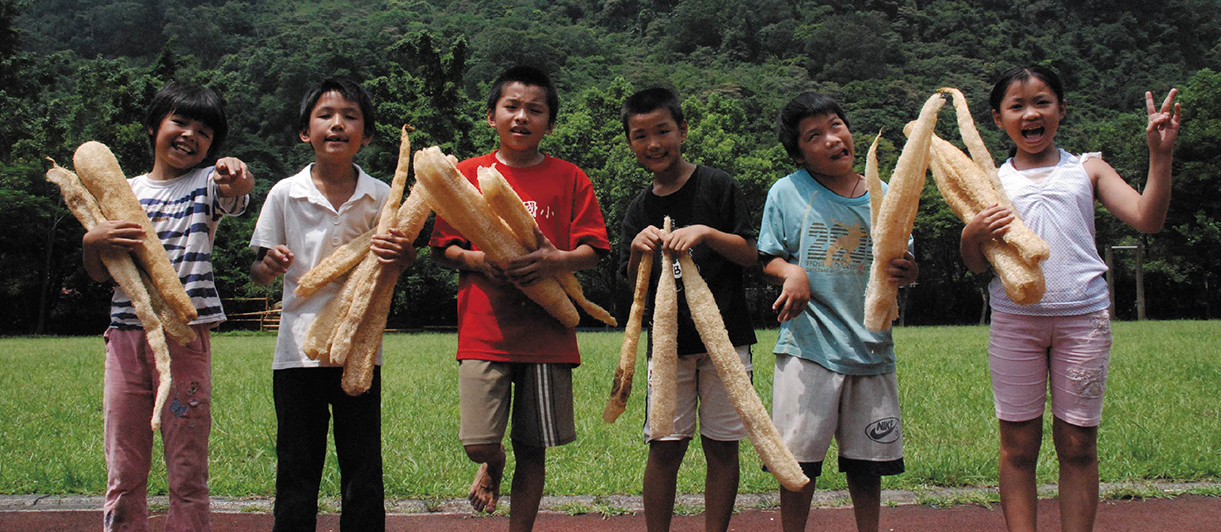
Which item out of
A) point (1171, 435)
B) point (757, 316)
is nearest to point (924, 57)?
point (757, 316)

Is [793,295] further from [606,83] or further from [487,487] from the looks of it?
[606,83]

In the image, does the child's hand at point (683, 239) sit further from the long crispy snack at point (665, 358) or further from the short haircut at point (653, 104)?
the short haircut at point (653, 104)

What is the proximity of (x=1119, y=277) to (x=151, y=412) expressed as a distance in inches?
1724

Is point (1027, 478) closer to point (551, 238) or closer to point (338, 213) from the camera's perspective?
point (551, 238)

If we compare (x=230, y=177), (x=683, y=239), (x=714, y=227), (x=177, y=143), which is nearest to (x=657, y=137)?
(x=714, y=227)

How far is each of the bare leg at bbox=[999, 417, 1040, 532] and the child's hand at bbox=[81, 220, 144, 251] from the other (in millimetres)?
3446

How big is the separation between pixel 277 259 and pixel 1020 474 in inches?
119

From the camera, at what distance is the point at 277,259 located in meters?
3.01

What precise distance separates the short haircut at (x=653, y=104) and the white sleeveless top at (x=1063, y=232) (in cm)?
139

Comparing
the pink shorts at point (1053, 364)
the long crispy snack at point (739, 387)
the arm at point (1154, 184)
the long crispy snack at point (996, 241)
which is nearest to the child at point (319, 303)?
the long crispy snack at point (739, 387)

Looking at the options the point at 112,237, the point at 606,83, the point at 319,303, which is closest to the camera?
the point at 112,237

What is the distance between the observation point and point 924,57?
3061 inches

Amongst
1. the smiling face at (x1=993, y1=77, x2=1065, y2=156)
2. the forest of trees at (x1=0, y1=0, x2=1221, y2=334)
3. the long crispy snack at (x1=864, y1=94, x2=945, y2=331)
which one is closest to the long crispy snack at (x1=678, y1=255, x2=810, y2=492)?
the long crispy snack at (x1=864, y1=94, x2=945, y2=331)

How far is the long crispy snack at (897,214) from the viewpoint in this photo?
109 inches
